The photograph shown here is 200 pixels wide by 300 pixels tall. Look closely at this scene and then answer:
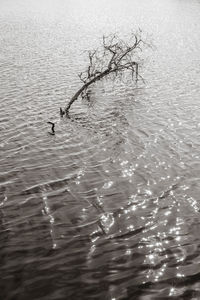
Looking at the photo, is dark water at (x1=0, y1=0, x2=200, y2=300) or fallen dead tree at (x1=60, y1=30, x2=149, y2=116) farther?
fallen dead tree at (x1=60, y1=30, x2=149, y2=116)

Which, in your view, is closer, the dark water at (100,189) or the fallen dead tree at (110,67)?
the dark water at (100,189)

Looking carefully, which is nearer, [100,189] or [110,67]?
[100,189]

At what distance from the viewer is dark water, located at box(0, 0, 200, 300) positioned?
39.8ft

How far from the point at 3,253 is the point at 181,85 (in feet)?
98.1

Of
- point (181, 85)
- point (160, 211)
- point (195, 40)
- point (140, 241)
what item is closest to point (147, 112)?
point (181, 85)

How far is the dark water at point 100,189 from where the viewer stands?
39.8 ft

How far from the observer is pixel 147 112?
29.4 meters

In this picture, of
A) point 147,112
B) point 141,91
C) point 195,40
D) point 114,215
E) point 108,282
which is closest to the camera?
point 108,282

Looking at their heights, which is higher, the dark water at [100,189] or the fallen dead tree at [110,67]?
the fallen dead tree at [110,67]

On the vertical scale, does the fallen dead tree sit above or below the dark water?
above

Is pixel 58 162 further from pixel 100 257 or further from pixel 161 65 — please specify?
pixel 161 65

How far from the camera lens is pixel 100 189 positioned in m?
17.6

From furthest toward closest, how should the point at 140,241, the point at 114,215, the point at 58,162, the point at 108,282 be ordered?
the point at 58,162
the point at 114,215
the point at 140,241
the point at 108,282

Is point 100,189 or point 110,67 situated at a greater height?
point 110,67
